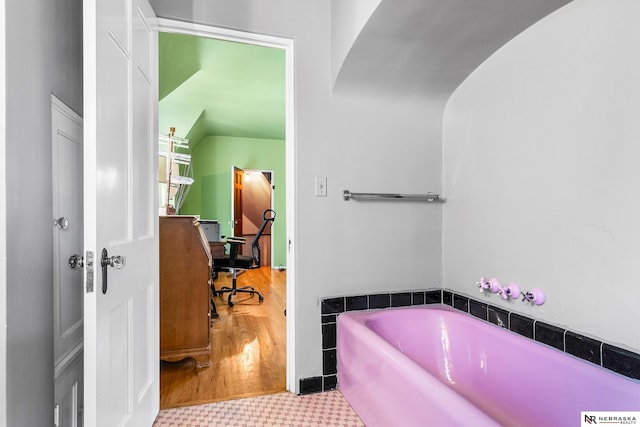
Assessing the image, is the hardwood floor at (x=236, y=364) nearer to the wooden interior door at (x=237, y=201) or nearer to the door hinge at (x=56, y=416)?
the door hinge at (x=56, y=416)

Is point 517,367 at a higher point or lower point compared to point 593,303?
lower

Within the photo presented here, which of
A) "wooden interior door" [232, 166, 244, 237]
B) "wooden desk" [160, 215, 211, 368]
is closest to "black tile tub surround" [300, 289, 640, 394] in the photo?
"wooden desk" [160, 215, 211, 368]

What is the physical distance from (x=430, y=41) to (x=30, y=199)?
5.68 ft

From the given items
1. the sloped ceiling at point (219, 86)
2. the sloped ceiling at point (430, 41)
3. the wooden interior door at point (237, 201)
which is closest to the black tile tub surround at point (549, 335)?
the sloped ceiling at point (430, 41)

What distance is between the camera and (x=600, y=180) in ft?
4.11

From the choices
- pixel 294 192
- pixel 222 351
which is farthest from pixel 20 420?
pixel 222 351

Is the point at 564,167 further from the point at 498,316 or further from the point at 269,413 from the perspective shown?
the point at 269,413

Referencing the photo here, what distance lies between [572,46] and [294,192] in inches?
55.6

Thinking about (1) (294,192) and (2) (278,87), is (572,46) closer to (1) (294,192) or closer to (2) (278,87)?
(1) (294,192)

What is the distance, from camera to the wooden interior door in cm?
533

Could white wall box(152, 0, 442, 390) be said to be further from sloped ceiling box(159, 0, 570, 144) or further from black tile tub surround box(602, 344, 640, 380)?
black tile tub surround box(602, 344, 640, 380)

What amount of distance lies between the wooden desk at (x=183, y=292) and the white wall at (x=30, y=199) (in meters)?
1.12

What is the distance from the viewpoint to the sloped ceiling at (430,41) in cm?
142

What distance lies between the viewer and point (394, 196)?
2.04 m
